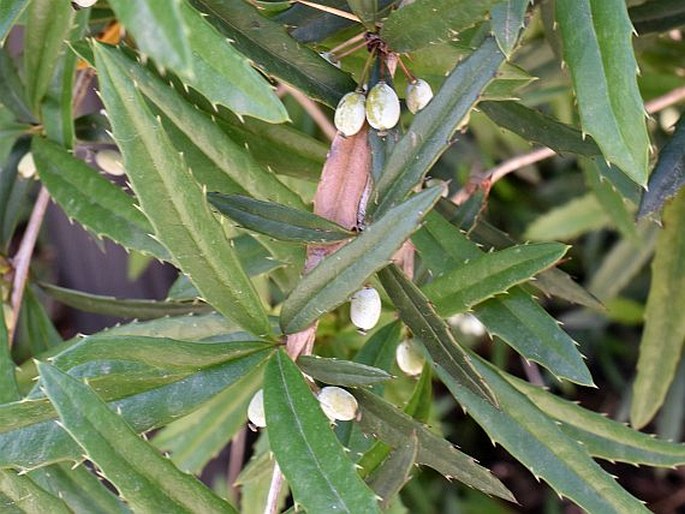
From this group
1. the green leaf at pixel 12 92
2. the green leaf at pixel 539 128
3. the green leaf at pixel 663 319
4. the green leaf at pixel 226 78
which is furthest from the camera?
the green leaf at pixel 663 319

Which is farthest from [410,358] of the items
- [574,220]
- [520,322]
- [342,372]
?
[574,220]

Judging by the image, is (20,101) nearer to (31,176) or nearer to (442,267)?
(31,176)

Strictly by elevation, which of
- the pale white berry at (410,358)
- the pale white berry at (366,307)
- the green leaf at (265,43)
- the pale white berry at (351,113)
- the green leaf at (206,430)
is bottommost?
the green leaf at (206,430)

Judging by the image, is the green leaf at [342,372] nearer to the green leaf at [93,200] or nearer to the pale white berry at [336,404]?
the pale white berry at [336,404]

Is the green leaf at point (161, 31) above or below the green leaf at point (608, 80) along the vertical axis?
above

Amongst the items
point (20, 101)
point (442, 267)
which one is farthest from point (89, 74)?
point (442, 267)

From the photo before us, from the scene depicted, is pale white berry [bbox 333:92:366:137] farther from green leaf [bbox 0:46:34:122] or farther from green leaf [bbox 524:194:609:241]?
green leaf [bbox 524:194:609:241]

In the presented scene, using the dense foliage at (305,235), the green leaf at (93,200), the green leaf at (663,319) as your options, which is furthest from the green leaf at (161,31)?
the green leaf at (663,319)
